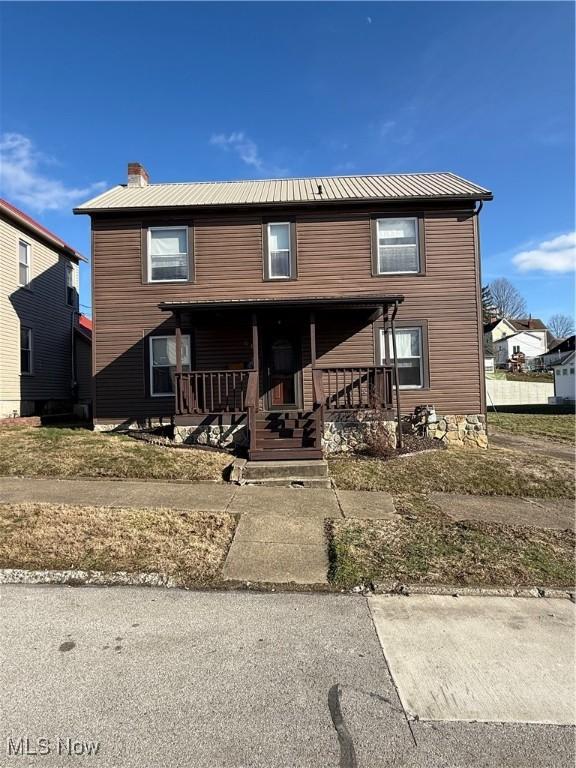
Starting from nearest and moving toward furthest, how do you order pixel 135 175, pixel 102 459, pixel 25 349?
1. pixel 102 459
2. pixel 135 175
3. pixel 25 349

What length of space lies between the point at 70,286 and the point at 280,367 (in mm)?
11118

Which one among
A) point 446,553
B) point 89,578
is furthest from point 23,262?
point 446,553

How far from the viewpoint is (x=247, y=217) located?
40.4 ft

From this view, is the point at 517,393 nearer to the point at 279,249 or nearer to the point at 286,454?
the point at 279,249

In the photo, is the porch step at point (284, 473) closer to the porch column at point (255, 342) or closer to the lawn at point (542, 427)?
the porch column at point (255, 342)

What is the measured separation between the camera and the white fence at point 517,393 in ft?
97.1

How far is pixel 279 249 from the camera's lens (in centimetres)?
1236

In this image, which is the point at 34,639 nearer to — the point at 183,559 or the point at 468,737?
the point at 183,559

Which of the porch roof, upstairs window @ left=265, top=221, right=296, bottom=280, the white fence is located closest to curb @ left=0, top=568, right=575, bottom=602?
the porch roof

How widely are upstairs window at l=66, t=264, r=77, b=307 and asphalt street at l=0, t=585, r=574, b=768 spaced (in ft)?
55.5

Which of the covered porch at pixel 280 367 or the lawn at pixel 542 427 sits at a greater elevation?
the covered porch at pixel 280 367

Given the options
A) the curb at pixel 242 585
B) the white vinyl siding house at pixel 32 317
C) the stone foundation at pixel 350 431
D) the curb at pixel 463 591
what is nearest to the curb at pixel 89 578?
the curb at pixel 242 585

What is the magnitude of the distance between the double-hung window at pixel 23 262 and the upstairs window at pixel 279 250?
8.77 m

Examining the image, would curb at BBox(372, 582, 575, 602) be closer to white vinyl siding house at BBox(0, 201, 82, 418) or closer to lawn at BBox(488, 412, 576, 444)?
lawn at BBox(488, 412, 576, 444)
